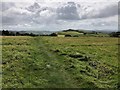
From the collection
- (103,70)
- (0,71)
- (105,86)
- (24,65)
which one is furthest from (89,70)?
(0,71)

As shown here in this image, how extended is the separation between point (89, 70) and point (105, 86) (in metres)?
5.97

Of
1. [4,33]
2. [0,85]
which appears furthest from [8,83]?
[4,33]

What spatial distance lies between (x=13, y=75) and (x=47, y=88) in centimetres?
569

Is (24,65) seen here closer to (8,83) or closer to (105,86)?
(8,83)

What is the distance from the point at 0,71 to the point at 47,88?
767cm

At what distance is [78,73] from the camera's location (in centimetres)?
2420

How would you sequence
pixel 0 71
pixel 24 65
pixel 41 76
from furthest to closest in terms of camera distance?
pixel 24 65, pixel 0 71, pixel 41 76

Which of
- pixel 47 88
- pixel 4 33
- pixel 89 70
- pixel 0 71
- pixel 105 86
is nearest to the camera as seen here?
A: pixel 47 88

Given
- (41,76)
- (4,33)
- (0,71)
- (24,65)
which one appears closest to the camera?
(41,76)

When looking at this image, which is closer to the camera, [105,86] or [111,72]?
[105,86]

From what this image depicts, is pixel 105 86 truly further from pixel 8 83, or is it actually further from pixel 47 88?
A: pixel 8 83

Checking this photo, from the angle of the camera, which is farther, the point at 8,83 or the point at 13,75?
the point at 13,75

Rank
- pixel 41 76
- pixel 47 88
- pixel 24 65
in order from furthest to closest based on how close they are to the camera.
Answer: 1. pixel 24 65
2. pixel 41 76
3. pixel 47 88

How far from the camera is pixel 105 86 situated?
2019 cm
